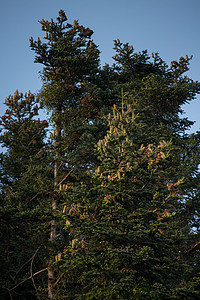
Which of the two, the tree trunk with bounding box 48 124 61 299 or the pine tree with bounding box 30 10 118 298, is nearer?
the tree trunk with bounding box 48 124 61 299

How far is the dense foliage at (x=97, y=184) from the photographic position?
32.4 ft

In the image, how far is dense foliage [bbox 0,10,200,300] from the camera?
9891 mm

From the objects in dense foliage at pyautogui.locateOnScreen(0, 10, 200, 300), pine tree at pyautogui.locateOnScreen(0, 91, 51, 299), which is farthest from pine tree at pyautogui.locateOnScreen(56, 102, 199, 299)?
pine tree at pyautogui.locateOnScreen(0, 91, 51, 299)

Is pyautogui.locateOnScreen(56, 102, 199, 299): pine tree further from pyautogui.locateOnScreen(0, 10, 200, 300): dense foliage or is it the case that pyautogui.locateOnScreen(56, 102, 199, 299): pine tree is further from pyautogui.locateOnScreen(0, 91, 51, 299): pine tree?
pyautogui.locateOnScreen(0, 91, 51, 299): pine tree

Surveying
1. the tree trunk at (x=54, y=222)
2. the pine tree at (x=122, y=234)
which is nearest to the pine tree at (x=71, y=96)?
the tree trunk at (x=54, y=222)

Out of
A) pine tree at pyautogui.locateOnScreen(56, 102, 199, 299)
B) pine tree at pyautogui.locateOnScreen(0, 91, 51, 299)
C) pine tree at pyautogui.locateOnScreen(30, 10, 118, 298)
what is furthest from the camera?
pine tree at pyautogui.locateOnScreen(30, 10, 118, 298)

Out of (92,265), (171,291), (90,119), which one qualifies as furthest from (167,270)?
(90,119)

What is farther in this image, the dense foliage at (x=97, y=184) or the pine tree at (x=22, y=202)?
the pine tree at (x=22, y=202)

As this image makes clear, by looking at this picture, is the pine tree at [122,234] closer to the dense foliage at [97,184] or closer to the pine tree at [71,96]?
the dense foliage at [97,184]

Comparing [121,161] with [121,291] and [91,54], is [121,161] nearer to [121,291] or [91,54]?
[121,291]

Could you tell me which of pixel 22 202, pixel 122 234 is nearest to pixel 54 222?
pixel 22 202

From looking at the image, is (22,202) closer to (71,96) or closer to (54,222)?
(54,222)

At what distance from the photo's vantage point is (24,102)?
19156 millimetres

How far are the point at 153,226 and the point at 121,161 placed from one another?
245 centimetres
